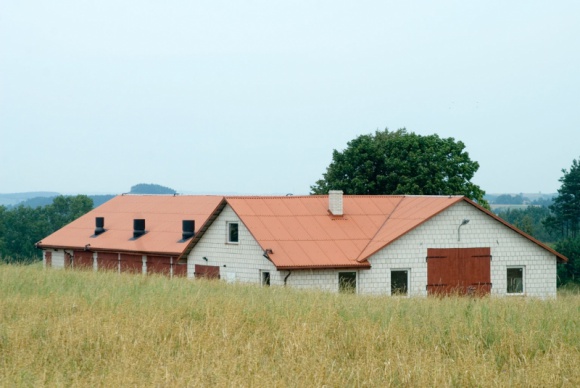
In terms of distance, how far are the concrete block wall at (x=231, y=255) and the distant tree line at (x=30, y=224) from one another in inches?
2536

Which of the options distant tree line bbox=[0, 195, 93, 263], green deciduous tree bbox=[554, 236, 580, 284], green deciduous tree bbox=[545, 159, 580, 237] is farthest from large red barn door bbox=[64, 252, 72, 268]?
green deciduous tree bbox=[545, 159, 580, 237]

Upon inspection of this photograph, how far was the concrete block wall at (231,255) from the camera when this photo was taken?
37.4 m

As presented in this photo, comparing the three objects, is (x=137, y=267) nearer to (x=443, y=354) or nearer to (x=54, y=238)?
(x=54, y=238)

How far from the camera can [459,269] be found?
3900cm

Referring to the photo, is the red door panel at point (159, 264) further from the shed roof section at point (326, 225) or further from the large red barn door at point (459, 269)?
the large red barn door at point (459, 269)

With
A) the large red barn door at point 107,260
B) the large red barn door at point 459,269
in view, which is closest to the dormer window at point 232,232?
the large red barn door at point 459,269

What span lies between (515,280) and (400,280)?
223 inches

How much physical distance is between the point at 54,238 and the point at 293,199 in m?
21.1

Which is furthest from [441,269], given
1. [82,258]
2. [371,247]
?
[82,258]

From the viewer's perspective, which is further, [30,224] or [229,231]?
[30,224]

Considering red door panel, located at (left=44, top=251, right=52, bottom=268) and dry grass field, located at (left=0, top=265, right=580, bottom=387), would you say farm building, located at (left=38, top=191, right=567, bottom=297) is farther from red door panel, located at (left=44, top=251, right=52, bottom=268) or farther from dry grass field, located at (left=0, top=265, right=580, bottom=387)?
dry grass field, located at (left=0, top=265, right=580, bottom=387)

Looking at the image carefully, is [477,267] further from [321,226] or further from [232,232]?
[232,232]

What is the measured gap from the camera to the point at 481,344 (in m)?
12.2

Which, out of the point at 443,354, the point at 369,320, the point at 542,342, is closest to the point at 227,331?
the point at 369,320
